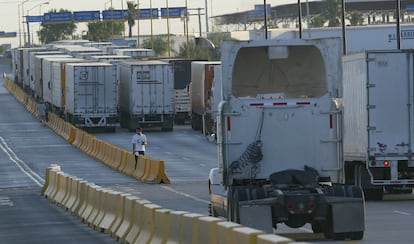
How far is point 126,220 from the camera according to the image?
72.8 feet

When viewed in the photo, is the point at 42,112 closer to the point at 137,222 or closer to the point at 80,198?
the point at 80,198

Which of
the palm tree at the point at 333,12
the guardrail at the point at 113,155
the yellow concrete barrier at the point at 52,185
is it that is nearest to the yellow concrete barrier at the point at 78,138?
the guardrail at the point at 113,155

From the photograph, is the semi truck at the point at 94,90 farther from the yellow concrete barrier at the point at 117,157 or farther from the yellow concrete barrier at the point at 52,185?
the yellow concrete barrier at the point at 52,185

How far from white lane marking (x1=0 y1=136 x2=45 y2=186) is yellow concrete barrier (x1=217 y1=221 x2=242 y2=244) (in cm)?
A: 2963

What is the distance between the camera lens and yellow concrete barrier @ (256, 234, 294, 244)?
11715 millimetres

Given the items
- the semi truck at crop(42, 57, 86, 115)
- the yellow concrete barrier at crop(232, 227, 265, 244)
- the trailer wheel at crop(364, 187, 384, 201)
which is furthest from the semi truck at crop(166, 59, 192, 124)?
the yellow concrete barrier at crop(232, 227, 265, 244)

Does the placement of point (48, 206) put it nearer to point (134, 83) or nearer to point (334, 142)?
point (334, 142)

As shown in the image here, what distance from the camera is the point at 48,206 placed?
33031mm

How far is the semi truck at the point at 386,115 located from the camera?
29547 millimetres

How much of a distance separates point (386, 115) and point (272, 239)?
1808 cm

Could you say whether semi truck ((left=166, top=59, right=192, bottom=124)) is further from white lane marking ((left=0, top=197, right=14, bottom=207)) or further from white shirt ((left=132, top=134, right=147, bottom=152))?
white lane marking ((left=0, top=197, right=14, bottom=207))

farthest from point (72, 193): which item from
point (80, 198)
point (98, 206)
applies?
point (98, 206)

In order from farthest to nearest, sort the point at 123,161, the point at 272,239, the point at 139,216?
the point at 123,161 → the point at 139,216 → the point at 272,239

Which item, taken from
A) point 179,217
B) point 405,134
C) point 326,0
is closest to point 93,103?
point 405,134
